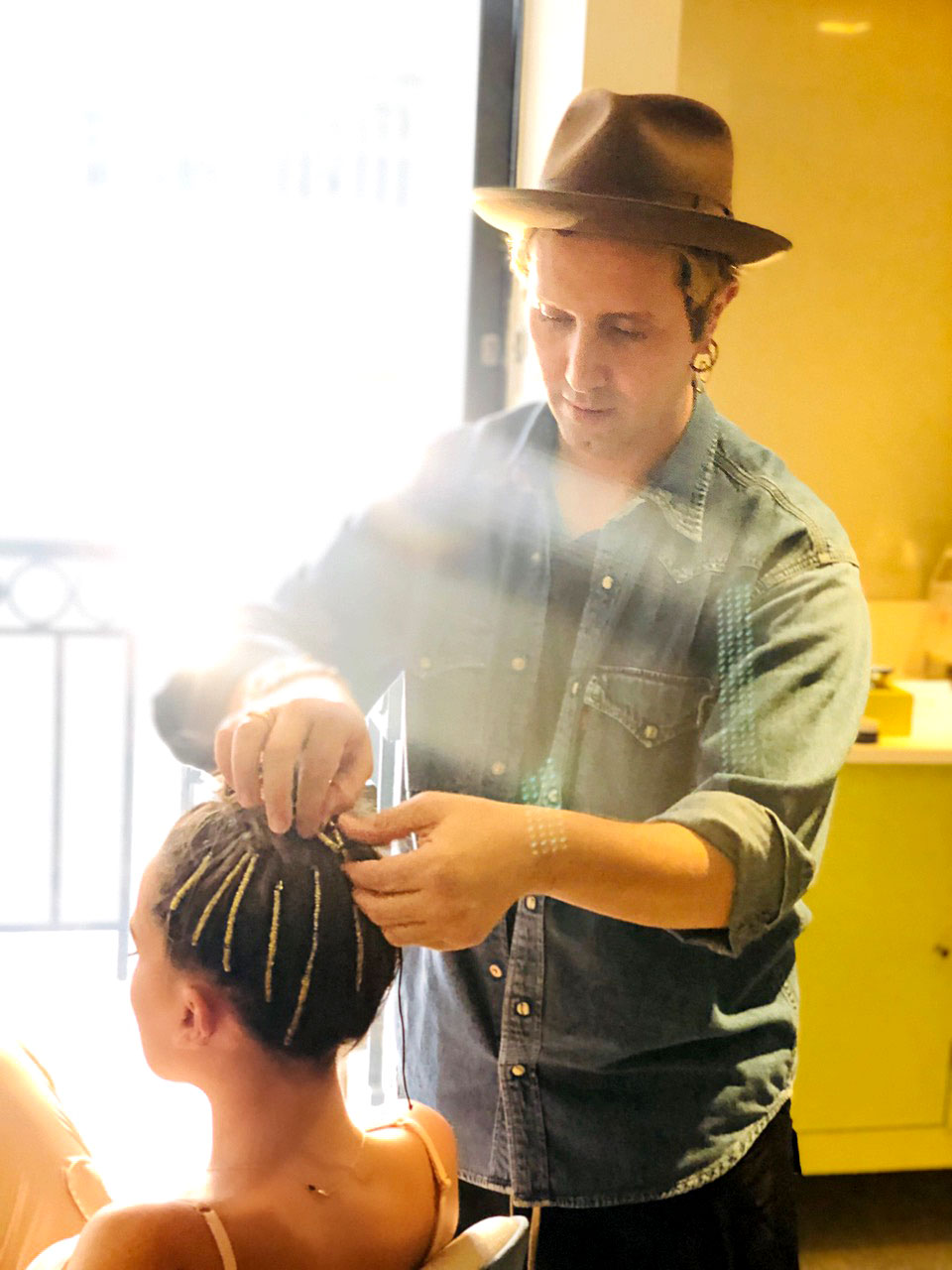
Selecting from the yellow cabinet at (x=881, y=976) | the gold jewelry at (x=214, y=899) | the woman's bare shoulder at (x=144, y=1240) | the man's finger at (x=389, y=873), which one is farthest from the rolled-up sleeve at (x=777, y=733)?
the yellow cabinet at (x=881, y=976)

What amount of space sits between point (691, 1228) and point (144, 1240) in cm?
57

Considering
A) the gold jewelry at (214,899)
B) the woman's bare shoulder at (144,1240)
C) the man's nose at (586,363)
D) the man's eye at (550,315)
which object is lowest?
the woman's bare shoulder at (144,1240)

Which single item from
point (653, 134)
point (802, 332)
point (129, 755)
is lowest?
point (129, 755)

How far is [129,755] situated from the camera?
3041 millimetres

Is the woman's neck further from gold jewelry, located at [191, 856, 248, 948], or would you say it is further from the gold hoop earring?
the gold hoop earring

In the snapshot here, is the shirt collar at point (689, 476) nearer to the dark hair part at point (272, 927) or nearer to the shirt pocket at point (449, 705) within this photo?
the shirt pocket at point (449, 705)

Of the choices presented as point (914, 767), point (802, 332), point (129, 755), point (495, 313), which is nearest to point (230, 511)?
point (129, 755)

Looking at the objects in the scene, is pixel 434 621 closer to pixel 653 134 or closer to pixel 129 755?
pixel 653 134

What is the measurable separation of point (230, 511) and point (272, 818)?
205cm

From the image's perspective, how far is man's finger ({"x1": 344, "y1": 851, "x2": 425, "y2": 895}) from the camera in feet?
3.10

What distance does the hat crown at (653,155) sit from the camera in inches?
46.4

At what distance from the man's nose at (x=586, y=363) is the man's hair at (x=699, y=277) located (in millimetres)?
89

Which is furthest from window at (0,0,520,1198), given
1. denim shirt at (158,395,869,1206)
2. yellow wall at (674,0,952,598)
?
denim shirt at (158,395,869,1206)

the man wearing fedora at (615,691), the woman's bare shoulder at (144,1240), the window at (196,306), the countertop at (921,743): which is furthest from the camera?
the window at (196,306)
